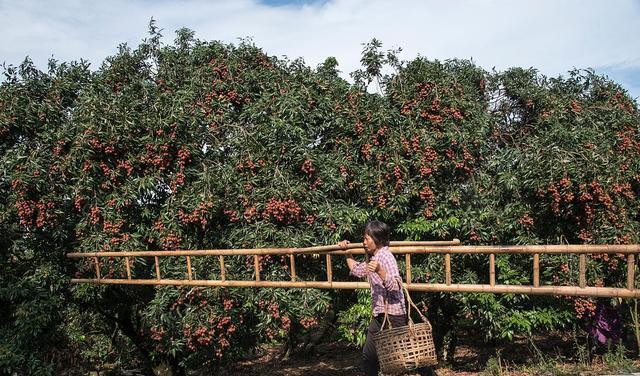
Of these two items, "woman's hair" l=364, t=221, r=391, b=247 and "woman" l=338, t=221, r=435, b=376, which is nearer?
"woman" l=338, t=221, r=435, b=376

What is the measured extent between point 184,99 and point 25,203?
2095 millimetres

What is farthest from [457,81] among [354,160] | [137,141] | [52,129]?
[52,129]

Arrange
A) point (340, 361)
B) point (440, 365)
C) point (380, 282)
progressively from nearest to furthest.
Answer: point (380, 282) < point (440, 365) < point (340, 361)

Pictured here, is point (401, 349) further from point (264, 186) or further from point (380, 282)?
point (264, 186)

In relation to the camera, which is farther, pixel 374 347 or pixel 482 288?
pixel 482 288

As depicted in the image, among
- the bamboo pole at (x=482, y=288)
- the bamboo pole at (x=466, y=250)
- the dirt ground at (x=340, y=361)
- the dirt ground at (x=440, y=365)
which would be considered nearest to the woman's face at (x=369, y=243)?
the bamboo pole at (x=466, y=250)

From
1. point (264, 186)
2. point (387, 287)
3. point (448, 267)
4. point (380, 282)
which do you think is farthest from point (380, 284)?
point (264, 186)

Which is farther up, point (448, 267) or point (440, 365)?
point (448, 267)

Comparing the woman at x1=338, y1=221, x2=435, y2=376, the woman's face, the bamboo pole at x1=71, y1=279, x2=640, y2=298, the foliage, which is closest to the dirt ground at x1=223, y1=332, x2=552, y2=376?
the foliage

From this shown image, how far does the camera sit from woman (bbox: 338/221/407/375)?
3.28 meters

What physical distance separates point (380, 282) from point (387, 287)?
12 cm

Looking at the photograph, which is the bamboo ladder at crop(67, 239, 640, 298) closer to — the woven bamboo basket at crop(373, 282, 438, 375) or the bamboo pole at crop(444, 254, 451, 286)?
the bamboo pole at crop(444, 254, 451, 286)

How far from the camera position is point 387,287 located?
10.7 feet

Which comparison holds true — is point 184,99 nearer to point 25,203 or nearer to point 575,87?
point 25,203
